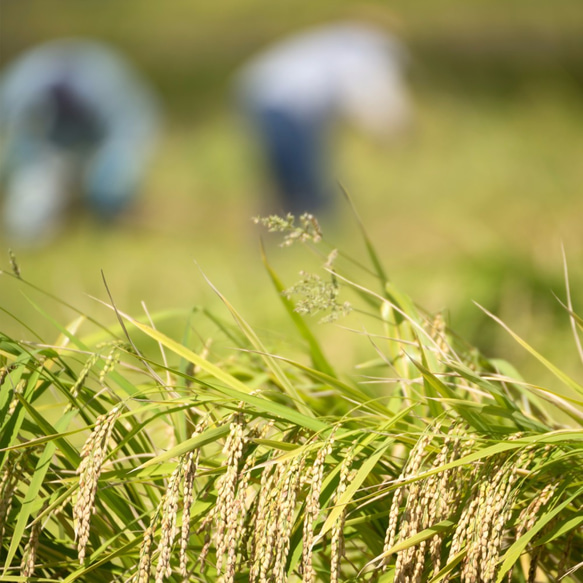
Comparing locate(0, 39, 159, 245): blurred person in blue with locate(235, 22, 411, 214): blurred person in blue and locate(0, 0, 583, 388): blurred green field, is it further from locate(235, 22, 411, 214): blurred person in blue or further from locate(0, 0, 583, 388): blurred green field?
locate(235, 22, 411, 214): blurred person in blue

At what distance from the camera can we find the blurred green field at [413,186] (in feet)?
8.17

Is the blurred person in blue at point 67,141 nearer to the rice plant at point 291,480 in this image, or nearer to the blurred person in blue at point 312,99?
the blurred person in blue at point 312,99

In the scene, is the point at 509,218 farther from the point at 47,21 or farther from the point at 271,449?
the point at 47,21

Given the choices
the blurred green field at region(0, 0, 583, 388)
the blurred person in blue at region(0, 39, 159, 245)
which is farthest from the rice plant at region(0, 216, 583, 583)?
the blurred person in blue at region(0, 39, 159, 245)

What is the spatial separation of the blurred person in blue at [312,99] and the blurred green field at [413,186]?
0.28 meters

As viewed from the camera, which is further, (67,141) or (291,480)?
(67,141)

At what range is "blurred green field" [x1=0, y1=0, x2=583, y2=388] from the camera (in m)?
2.49

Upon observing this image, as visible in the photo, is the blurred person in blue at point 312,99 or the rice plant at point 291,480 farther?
the blurred person in blue at point 312,99

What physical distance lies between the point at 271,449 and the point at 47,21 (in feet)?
35.7

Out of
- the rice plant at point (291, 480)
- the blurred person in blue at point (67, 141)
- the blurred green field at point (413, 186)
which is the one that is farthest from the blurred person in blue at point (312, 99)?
the rice plant at point (291, 480)

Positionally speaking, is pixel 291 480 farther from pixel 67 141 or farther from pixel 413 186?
pixel 67 141

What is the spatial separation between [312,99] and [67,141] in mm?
1711

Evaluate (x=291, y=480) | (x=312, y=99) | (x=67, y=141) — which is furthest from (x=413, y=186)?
(x=291, y=480)

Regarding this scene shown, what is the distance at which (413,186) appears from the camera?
5.27 meters
